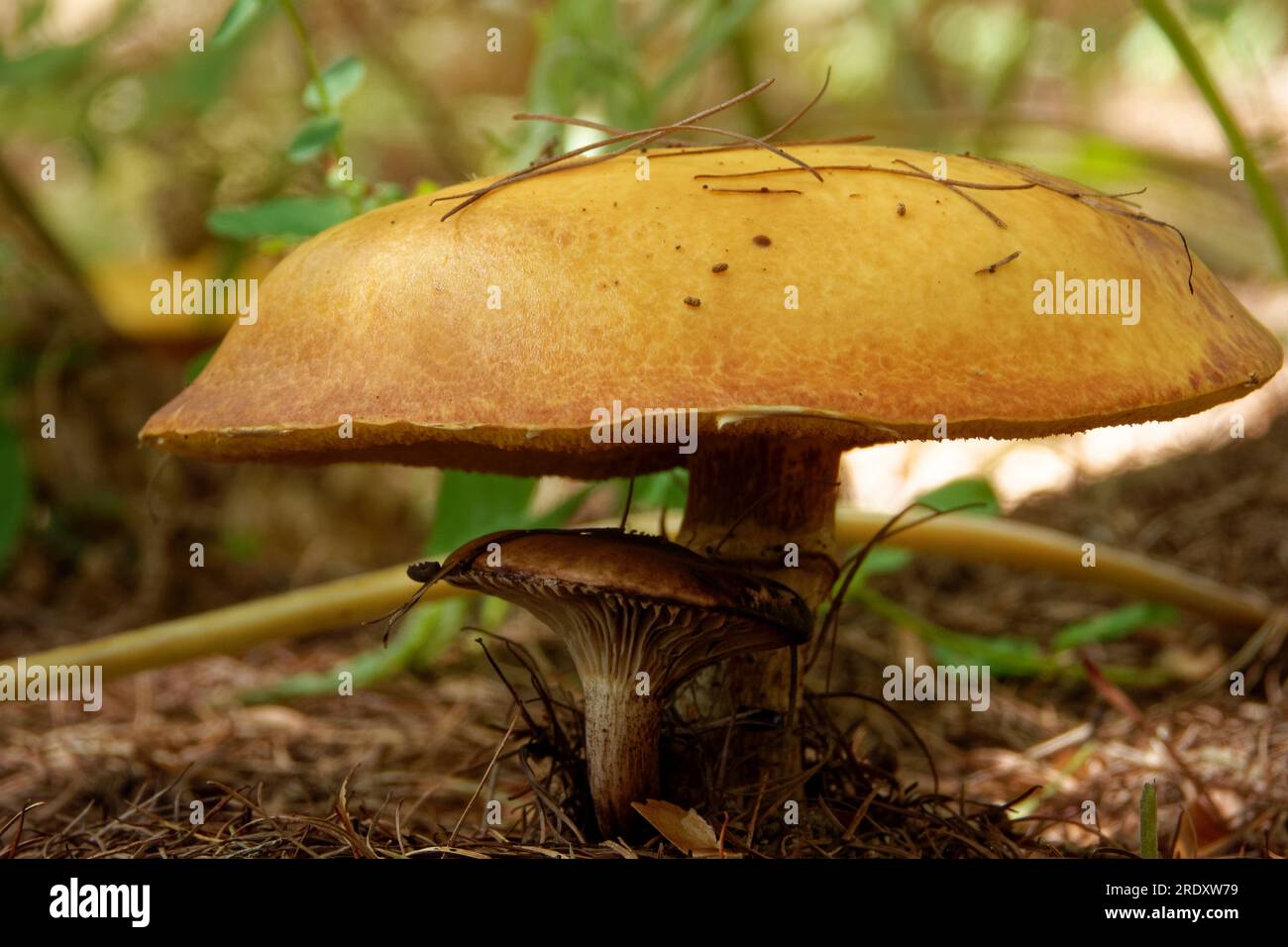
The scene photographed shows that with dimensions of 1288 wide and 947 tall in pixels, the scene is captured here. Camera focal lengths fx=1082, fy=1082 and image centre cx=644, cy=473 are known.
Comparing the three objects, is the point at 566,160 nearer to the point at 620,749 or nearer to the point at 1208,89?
the point at 620,749

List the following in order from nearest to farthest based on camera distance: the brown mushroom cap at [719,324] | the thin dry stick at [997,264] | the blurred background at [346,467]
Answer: the brown mushroom cap at [719,324]
the thin dry stick at [997,264]
the blurred background at [346,467]

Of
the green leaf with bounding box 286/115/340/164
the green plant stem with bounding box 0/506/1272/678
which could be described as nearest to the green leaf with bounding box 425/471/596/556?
the green plant stem with bounding box 0/506/1272/678

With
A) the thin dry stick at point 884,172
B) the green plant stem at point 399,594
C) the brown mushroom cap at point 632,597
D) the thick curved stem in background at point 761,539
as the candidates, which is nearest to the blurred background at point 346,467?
the green plant stem at point 399,594

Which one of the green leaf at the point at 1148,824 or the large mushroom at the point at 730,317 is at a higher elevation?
the large mushroom at the point at 730,317

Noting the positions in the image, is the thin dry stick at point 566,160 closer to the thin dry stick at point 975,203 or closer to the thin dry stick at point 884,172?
the thin dry stick at point 884,172

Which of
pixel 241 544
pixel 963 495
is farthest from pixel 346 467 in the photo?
pixel 963 495
